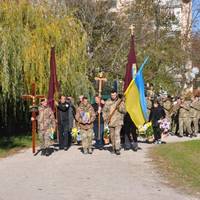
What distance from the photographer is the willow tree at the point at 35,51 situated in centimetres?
1819

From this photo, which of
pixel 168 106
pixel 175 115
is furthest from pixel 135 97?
pixel 168 106

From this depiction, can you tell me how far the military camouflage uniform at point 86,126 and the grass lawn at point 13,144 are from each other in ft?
7.94

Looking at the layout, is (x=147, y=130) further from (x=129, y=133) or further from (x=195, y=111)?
(x=195, y=111)

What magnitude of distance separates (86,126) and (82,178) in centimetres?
515

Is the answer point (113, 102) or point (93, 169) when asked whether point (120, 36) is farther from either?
point (93, 169)

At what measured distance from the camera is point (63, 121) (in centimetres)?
1830

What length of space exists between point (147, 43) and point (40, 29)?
41.2ft

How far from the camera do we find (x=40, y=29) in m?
21.3

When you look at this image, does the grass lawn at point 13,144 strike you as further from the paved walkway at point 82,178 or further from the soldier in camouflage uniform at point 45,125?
the paved walkway at point 82,178

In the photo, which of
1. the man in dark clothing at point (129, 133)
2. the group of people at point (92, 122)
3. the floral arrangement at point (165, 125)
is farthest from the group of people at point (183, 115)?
the man in dark clothing at point (129, 133)

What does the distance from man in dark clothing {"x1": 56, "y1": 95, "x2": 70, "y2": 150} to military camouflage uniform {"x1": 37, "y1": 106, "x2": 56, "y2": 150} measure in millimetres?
1690

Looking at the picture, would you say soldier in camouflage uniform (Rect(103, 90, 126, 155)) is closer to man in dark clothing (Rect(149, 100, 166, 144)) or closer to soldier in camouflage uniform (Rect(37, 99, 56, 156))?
soldier in camouflage uniform (Rect(37, 99, 56, 156))

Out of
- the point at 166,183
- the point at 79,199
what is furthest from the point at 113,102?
the point at 79,199

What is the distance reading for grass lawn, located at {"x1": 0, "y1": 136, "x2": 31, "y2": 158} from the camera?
17.7m
